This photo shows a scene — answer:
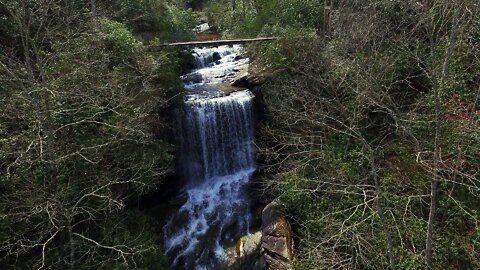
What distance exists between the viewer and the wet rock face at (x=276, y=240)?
10.7 m

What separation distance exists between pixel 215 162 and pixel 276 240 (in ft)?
17.8

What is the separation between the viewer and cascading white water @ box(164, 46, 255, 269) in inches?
537

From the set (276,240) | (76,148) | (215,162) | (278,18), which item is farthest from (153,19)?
(276,240)

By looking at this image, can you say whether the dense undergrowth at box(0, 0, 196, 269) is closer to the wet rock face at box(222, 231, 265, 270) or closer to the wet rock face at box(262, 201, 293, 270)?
the wet rock face at box(222, 231, 265, 270)

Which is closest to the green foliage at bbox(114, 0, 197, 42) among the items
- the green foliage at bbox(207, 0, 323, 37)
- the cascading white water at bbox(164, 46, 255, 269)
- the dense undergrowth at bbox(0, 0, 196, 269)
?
the green foliage at bbox(207, 0, 323, 37)

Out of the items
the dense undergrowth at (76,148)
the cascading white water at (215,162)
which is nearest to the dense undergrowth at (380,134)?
the cascading white water at (215,162)

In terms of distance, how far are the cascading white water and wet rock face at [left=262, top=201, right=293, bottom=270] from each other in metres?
1.85

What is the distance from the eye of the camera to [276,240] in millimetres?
11125

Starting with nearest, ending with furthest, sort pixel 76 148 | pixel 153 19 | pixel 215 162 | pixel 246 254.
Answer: pixel 76 148, pixel 246 254, pixel 215 162, pixel 153 19

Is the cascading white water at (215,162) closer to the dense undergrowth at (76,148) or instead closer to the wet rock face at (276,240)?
the dense undergrowth at (76,148)

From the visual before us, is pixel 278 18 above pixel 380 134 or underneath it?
above

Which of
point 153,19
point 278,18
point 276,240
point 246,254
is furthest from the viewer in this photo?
point 153,19

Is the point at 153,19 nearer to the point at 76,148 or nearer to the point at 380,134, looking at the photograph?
the point at 76,148

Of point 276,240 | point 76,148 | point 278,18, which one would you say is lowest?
point 276,240
